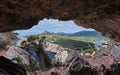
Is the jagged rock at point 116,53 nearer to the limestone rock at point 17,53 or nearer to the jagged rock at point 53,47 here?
the limestone rock at point 17,53

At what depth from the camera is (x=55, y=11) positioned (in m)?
9.77

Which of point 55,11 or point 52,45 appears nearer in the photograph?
point 55,11

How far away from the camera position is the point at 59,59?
25.3 metres

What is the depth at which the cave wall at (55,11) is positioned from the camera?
8938 millimetres

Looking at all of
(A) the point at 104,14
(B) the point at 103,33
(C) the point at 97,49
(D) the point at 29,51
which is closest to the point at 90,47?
(C) the point at 97,49

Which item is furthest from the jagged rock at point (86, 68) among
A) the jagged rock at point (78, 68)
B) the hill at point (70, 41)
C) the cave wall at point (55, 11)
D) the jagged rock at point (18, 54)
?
the hill at point (70, 41)

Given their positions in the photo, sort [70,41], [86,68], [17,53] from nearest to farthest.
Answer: [86,68]
[17,53]
[70,41]

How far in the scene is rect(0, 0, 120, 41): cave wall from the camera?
8.94 m

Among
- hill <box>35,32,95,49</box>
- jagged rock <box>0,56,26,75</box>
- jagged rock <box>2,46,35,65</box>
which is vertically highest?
jagged rock <box>0,56,26,75</box>

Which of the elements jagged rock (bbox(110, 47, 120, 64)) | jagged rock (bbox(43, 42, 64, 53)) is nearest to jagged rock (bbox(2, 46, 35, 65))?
jagged rock (bbox(110, 47, 120, 64))

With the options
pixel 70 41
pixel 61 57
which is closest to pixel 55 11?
pixel 61 57

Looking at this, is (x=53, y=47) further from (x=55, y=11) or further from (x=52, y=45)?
(x=55, y=11)

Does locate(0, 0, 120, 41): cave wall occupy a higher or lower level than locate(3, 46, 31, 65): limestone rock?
higher

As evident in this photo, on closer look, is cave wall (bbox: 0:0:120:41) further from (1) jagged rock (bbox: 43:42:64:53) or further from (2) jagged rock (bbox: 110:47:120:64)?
(1) jagged rock (bbox: 43:42:64:53)
